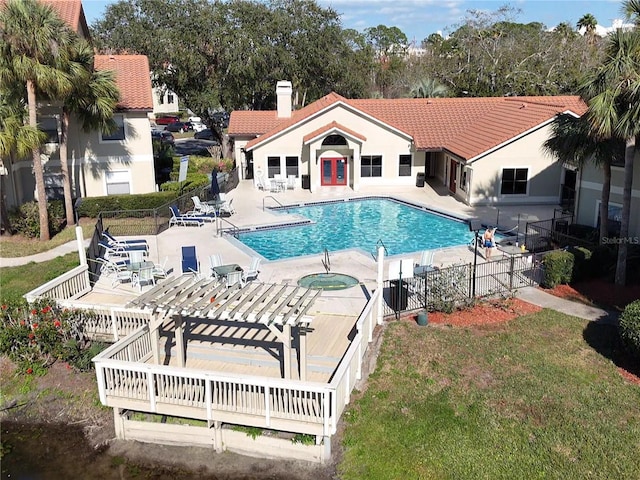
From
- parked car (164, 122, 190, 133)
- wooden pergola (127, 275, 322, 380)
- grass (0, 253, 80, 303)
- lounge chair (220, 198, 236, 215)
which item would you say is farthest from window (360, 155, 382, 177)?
parked car (164, 122, 190, 133)

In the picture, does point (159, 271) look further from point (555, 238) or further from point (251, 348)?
point (555, 238)

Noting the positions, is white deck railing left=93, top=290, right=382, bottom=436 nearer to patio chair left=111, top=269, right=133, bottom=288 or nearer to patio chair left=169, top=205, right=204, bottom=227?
patio chair left=111, top=269, right=133, bottom=288

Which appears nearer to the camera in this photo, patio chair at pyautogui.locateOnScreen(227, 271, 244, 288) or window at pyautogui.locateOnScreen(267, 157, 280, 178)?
patio chair at pyautogui.locateOnScreen(227, 271, 244, 288)

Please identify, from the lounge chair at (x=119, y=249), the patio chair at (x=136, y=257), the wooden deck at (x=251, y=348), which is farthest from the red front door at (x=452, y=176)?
the wooden deck at (x=251, y=348)

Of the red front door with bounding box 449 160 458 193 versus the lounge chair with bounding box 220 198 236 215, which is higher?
the red front door with bounding box 449 160 458 193

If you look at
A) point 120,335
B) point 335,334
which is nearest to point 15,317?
point 120,335

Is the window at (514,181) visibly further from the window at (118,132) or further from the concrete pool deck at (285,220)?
the window at (118,132)

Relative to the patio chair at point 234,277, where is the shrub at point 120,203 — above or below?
above

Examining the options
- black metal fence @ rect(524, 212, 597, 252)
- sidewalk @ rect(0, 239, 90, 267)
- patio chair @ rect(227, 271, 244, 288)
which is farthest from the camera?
black metal fence @ rect(524, 212, 597, 252)
